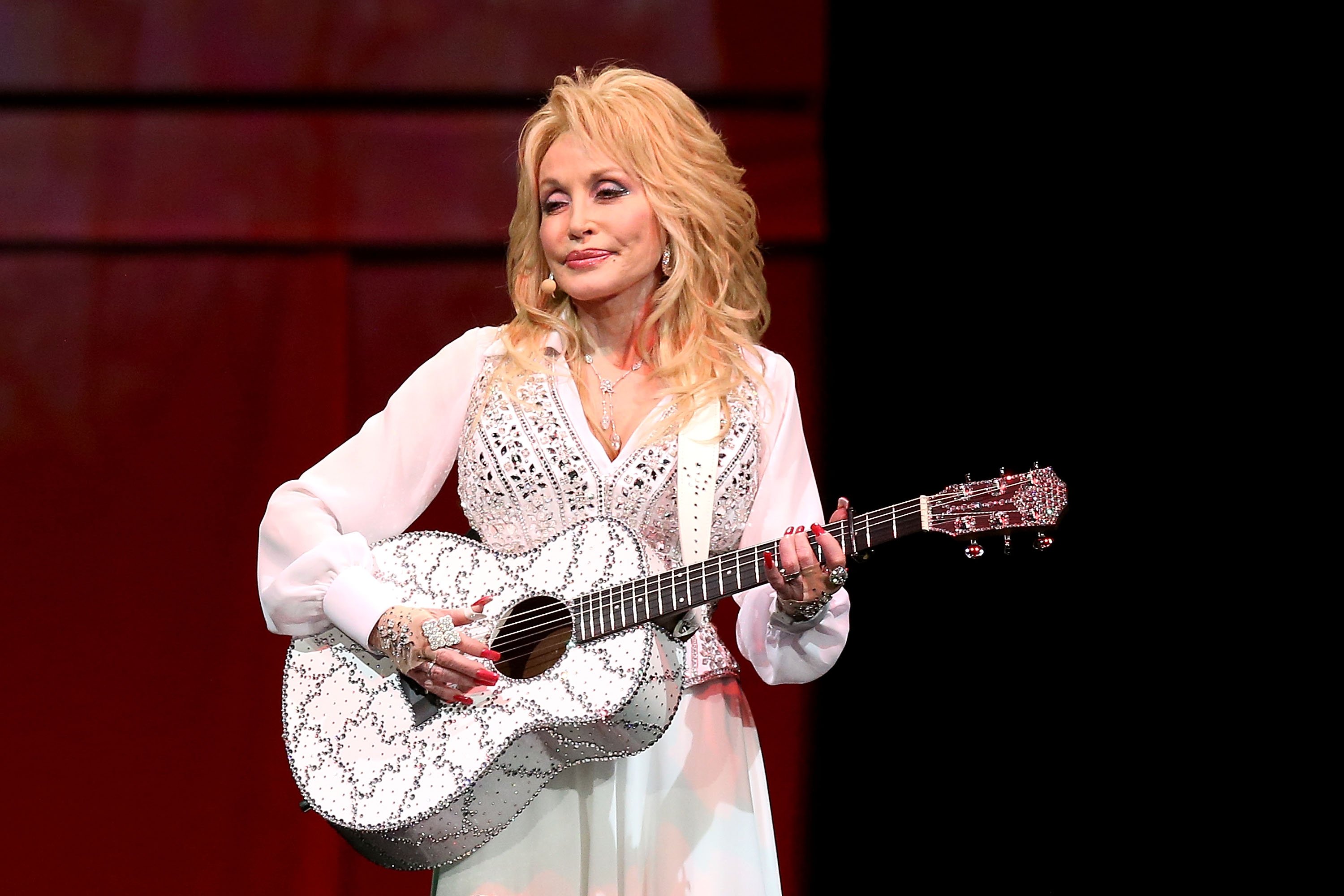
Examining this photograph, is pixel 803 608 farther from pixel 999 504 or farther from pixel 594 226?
pixel 594 226

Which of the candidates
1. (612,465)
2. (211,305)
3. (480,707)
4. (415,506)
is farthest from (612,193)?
(211,305)

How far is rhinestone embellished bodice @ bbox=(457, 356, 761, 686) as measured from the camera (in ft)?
6.97

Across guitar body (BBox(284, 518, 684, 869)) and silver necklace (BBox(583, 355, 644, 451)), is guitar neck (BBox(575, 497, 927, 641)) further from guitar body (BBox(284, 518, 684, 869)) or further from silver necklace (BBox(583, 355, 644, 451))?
silver necklace (BBox(583, 355, 644, 451))

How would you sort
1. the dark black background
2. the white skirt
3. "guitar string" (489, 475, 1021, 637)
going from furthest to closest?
the dark black background → the white skirt → "guitar string" (489, 475, 1021, 637)

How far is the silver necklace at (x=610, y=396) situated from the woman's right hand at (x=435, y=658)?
396 mm

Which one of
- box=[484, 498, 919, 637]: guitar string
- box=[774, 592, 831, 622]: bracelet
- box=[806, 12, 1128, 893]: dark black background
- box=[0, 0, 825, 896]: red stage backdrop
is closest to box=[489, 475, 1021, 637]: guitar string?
box=[484, 498, 919, 637]: guitar string

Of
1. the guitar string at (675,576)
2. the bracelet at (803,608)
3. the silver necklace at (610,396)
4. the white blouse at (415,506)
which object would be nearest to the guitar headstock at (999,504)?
the guitar string at (675,576)

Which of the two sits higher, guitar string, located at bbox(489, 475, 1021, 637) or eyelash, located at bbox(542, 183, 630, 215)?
eyelash, located at bbox(542, 183, 630, 215)

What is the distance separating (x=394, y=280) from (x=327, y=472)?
148cm

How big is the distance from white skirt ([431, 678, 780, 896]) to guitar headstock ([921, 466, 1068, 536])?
19.6 inches

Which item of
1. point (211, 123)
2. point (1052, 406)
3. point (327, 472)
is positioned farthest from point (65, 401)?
point (1052, 406)

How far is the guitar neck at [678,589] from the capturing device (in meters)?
1.92

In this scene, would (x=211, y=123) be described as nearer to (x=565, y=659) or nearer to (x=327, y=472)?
(x=327, y=472)

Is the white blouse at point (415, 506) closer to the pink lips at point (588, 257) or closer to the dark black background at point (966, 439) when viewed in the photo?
the pink lips at point (588, 257)
